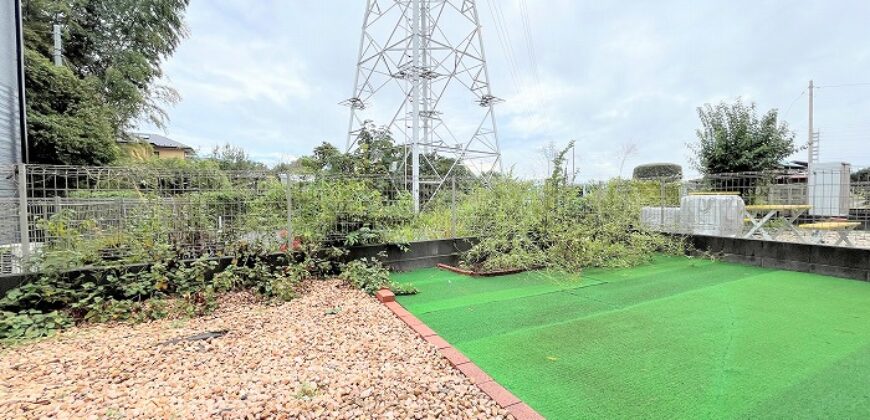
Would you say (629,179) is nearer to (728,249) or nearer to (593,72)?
(728,249)

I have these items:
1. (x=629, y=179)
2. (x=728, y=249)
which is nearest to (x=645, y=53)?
(x=629, y=179)

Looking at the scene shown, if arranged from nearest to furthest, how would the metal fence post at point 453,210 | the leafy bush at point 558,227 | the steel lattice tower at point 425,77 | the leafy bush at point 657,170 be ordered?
the leafy bush at point 558,227 < the metal fence post at point 453,210 < the steel lattice tower at point 425,77 < the leafy bush at point 657,170

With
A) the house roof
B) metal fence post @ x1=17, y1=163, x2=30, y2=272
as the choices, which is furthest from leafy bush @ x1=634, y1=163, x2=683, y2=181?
the house roof

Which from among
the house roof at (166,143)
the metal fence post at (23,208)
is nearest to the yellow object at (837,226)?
the metal fence post at (23,208)

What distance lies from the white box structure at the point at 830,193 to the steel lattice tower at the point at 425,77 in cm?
624

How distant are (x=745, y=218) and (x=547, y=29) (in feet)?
19.8

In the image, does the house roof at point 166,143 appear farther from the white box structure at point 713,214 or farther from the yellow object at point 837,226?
the yellow object at point 837,226

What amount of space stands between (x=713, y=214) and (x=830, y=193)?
4.72 feet

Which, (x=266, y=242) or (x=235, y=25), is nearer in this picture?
(x=266, y=242)

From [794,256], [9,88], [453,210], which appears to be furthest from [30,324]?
[794,256]

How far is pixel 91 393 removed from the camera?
188 centimetres

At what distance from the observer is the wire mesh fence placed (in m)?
3.41

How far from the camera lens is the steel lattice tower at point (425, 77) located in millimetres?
10070

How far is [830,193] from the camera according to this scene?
536 cm
